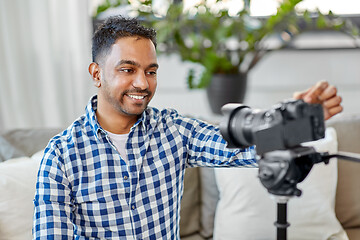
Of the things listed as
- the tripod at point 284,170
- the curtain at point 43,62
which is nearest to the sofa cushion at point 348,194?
the tripod at point 284,170

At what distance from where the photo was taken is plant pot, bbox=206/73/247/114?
8.37 feet

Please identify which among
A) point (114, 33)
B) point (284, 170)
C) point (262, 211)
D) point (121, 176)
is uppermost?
point (114, 33)

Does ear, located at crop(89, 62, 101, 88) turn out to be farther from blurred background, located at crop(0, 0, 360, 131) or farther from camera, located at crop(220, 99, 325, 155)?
blurred background, located at crop(0, 0, 360, 131)

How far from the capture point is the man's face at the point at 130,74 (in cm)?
140

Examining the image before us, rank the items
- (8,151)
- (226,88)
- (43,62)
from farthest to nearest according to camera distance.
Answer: (43,62) < (226,88) < (8,151)

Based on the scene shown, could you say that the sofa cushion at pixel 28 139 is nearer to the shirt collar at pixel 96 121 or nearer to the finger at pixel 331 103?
the shirt collar at pixel 96 121

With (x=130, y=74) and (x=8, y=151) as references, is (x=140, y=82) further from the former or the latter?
(x=8, y=151)

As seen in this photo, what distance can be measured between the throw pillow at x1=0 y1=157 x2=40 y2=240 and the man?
295mm

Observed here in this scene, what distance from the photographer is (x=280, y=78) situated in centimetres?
301

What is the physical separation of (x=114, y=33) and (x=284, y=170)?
0.69m

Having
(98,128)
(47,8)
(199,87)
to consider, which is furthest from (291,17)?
(98,128)

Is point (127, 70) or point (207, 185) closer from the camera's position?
point (127, 70)

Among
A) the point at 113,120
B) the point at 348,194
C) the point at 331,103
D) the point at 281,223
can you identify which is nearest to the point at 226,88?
the point at 348,194

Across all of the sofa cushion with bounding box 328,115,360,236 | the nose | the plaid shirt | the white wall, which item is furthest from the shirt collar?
the white wall
